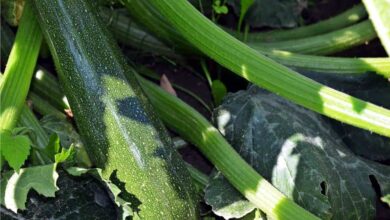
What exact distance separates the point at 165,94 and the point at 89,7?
21.4 inches

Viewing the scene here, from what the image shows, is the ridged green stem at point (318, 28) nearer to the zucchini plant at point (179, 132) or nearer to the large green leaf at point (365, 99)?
the zucchini plant at point (179, 132)

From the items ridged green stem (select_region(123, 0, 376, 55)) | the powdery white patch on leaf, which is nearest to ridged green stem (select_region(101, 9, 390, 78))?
ridged green stem (select_region(123, 0, 376, 55))

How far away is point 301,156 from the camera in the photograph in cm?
262

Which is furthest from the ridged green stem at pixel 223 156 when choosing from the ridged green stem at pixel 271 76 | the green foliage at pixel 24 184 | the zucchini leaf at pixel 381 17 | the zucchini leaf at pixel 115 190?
the zucchini leaf at pixel 381 17

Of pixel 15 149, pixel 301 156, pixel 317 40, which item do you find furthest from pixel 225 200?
pixel 317 40

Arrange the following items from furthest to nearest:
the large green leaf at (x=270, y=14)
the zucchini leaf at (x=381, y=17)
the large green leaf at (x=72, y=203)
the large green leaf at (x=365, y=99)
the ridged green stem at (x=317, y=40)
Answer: the large green leaf at (x=270, y=14), the ridged green stem at (x=317, y=40), the zucchini leaf at (x=381, y=17), the large green leaf at (x=365, y=99), the large green leaf at (x=72, y=203)

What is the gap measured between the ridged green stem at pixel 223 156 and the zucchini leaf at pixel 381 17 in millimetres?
869

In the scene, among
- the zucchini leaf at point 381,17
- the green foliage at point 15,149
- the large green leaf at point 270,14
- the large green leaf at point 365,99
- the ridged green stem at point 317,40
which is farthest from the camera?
the large green leaf at point 270,14

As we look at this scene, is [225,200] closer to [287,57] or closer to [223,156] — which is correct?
[223,156]

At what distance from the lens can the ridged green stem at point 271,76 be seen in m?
2.43

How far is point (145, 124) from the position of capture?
2.53m

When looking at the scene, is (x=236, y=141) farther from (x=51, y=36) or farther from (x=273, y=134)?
(x=51, y=36)

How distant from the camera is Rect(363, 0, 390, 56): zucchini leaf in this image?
304 cm

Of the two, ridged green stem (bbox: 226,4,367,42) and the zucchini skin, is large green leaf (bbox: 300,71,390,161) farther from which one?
the zucchini skin
